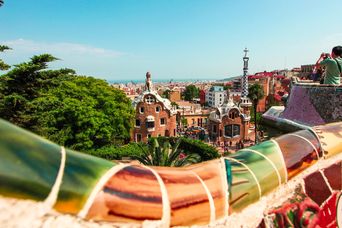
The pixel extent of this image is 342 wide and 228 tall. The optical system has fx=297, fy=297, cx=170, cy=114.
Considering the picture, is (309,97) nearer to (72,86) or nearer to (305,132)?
(305,132)

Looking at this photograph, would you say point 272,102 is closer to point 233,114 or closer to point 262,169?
point 233,114

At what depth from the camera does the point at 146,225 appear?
62.7 inches

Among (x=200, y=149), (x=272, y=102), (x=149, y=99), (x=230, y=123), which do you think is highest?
(x=149, y=99)

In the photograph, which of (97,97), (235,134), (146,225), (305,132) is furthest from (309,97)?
(235,134)

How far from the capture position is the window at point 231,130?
112 ft

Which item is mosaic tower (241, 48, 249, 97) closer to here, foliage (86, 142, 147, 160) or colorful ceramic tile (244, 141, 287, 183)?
foliage (86, 142, 147, 160)

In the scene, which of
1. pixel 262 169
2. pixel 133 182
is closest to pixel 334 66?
pixel 262 169

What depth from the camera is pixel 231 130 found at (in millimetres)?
34094

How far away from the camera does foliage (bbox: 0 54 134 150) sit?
1075 centimetres

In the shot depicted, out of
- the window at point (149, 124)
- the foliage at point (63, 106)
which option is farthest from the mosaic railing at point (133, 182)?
the window at point (149, 124)

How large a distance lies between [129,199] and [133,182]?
4.1 inches

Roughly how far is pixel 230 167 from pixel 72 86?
21.6 m

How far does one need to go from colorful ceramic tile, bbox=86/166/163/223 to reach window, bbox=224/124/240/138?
109 feet

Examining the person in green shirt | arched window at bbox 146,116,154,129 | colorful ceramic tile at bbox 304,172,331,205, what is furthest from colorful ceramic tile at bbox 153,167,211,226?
arched window at bbox 146,116,154,129
